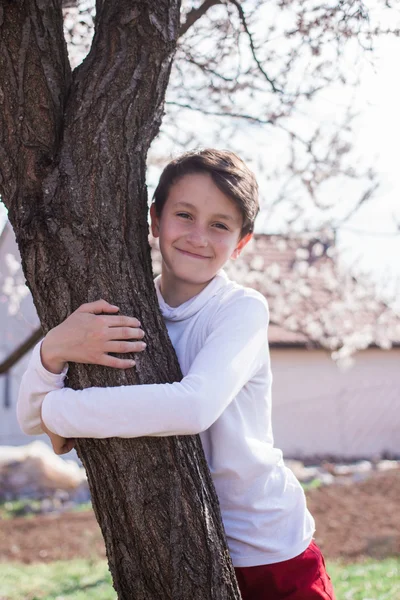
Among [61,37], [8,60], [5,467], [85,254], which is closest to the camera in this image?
[85,254]

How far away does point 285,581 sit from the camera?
202 centimetres

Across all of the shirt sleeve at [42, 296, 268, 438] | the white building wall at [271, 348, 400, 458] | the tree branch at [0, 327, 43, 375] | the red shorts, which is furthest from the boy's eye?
the white building wall at [271, 348, 400, 458]

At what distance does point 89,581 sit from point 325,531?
279 cm

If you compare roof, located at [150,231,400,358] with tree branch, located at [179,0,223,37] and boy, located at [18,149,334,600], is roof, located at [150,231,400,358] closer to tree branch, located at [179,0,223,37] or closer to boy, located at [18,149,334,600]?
tree branch, located at [179,0,223,37]

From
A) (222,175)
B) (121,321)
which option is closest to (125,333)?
(121,321)

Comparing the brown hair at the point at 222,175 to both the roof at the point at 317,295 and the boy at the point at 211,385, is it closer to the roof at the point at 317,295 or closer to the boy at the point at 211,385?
the boy at the point at 211,385

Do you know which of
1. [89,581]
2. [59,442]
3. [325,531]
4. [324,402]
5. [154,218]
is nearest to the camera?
[59,442]

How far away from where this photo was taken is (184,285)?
229cm

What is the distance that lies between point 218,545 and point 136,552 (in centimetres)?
22

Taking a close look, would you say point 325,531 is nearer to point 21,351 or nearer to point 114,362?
point 21,351

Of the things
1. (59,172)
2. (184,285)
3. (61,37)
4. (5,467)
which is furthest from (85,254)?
(5,467)

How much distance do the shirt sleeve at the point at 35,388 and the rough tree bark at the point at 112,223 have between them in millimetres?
50

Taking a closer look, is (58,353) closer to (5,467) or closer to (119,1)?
(119,1)

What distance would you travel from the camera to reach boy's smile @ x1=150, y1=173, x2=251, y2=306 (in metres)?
2.20
